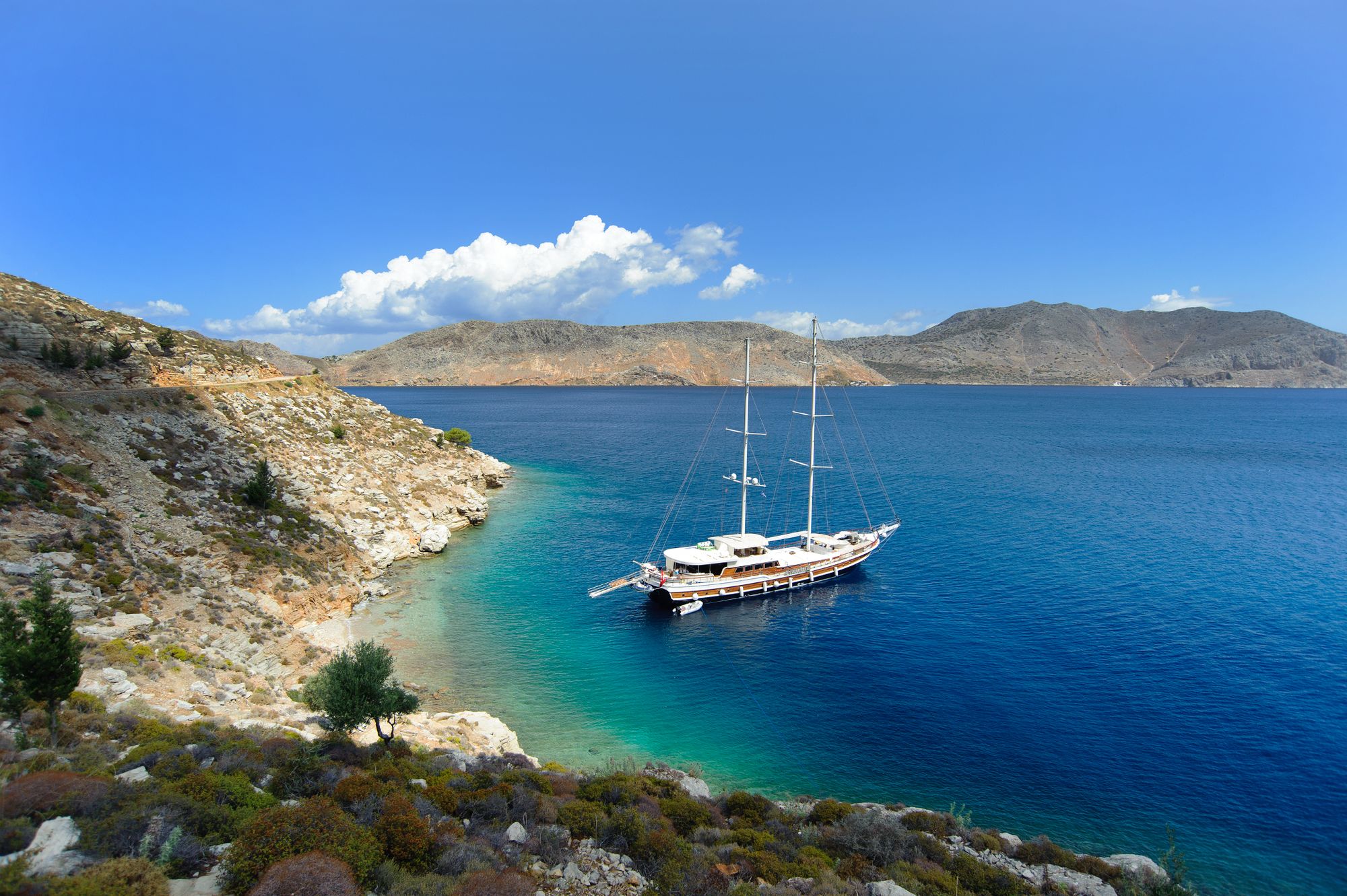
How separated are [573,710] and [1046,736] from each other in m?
16.7

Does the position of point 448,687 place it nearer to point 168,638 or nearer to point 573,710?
point 573,710

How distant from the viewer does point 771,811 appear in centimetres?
1534

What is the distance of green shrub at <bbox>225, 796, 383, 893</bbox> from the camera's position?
9398 mm

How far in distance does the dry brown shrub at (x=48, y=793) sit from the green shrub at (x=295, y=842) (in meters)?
2.46

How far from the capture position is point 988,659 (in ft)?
89.4

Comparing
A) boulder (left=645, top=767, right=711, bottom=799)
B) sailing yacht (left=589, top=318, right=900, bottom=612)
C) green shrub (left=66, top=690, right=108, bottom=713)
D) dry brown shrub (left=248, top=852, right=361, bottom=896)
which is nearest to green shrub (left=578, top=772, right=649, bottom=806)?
boulder (left=645, top=767, right=711, bottom=799)

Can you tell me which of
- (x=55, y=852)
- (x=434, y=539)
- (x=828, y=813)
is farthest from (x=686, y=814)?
(x=434, y=539)

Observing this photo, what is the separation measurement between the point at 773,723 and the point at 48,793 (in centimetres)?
1942

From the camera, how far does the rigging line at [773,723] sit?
20188 mm

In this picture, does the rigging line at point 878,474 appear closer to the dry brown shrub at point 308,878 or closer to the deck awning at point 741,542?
the deck awning at point 741,542

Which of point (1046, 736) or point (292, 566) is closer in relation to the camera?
point (1046, 736)

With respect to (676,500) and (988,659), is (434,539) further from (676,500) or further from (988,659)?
(988,659)

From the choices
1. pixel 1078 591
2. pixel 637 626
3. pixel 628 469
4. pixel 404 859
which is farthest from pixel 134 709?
pixel 628 469

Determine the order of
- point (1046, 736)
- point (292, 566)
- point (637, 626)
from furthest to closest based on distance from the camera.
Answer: point (637, 626)
point (292, 566)
point (1046, 736)
